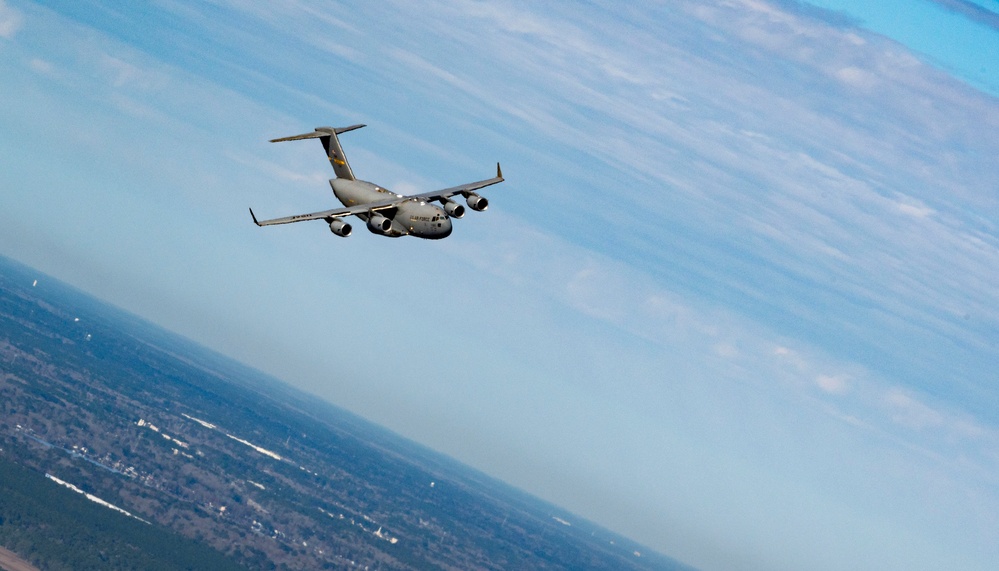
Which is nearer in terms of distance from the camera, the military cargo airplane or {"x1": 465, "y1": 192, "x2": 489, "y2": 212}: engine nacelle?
the military cargo airplane

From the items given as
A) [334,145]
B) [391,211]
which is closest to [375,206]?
[391,211]

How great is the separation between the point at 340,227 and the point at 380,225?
12.6 feet

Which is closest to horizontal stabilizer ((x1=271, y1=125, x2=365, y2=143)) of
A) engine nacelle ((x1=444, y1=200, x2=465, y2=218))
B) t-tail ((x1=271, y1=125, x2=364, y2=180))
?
t-tail ((x1=271, y1=125, x2=364, y2=180))

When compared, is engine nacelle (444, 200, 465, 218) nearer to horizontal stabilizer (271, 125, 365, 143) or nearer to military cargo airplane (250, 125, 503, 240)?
military cargo airplane (250, 125, 503, 240)

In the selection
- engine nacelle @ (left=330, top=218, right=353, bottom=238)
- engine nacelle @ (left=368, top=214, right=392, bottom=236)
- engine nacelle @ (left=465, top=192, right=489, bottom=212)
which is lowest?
engine nacelle @ (left=330, top=218, right=353, bottom=238)

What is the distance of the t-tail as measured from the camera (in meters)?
112

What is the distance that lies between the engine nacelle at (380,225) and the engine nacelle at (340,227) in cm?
252

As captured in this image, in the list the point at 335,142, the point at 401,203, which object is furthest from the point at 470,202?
the point at 335,142

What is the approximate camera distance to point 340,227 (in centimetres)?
9056

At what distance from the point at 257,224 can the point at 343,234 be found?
8.48 meters

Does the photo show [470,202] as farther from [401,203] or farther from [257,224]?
[257,224]

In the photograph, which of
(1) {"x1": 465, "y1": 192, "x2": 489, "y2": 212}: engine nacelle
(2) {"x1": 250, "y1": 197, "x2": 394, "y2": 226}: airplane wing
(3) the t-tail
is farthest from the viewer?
(3) the t-tail

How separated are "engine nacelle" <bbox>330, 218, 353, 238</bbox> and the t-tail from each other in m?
19.5

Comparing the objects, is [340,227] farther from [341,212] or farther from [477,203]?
[477,203]
